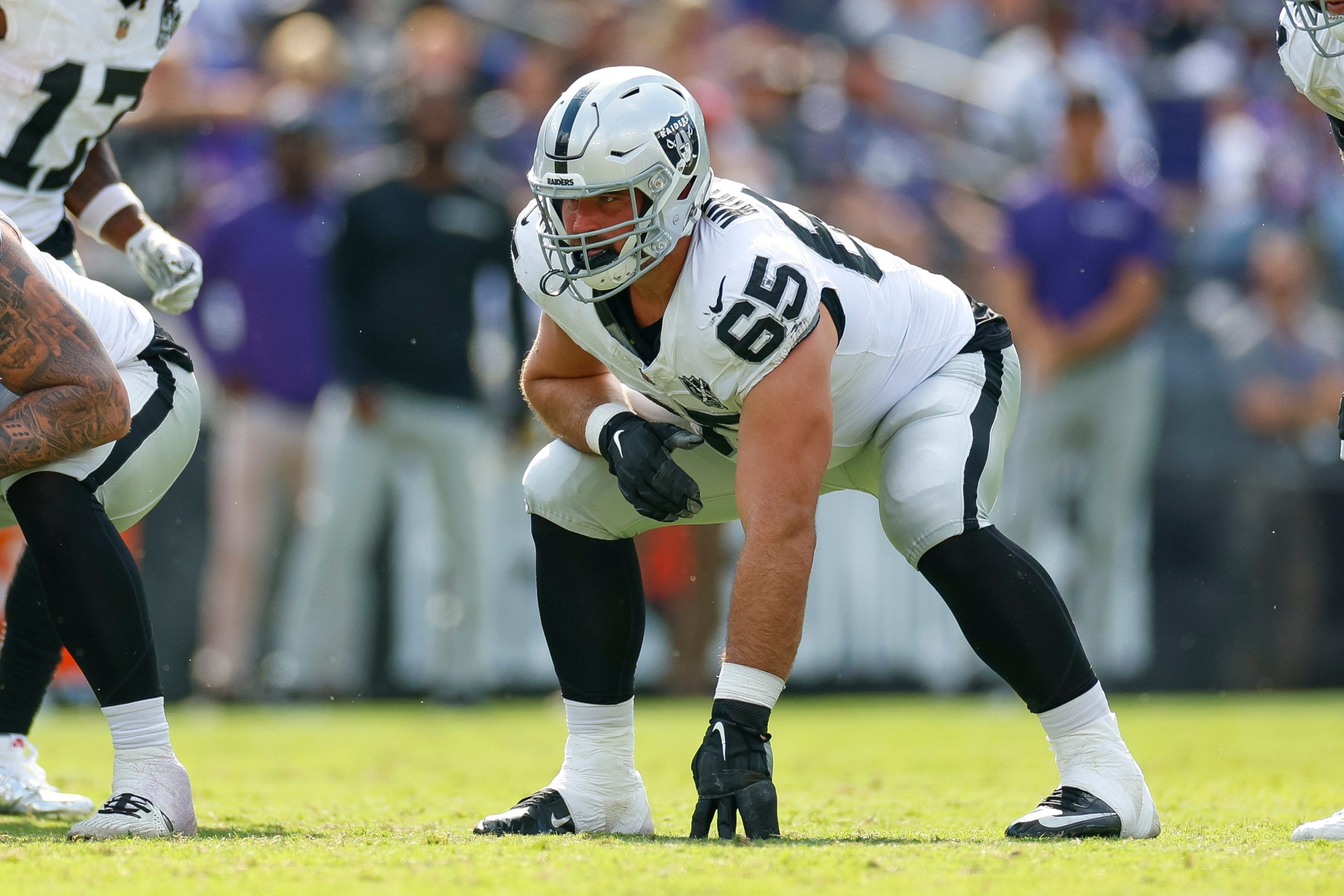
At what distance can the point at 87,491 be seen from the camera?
153 inches

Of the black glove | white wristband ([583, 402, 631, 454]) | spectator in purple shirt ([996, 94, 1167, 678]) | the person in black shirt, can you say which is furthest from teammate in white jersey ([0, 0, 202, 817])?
spectator in purple shirt ([996, 94, 1167, 678])

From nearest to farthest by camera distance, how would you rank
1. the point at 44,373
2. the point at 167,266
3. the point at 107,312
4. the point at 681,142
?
1. the point at 44,373
2. the point at 681,142
3. the point at 107,312
4. the point at 167,266

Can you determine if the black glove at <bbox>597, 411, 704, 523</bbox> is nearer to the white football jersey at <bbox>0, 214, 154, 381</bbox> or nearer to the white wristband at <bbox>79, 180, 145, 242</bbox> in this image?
the white football jersey at <bbox>0, 214, 154, 381</bbox>

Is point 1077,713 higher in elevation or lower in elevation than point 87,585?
lower

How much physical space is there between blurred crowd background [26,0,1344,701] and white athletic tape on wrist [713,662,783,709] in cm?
486

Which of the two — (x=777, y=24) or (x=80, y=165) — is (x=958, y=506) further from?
(x=777, y=24)

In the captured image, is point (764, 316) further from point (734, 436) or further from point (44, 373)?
point (44, 373)

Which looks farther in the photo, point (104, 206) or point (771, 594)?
point (104, 206)

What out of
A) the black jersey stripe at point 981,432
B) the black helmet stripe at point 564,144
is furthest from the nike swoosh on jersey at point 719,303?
the black jersey stripe at point 981,432

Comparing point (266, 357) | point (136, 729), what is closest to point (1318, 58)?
point (136, 729)

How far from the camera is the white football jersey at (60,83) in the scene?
14.4ft

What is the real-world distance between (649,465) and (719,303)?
0.43 metres

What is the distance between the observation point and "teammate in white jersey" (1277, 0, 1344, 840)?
3744 mm

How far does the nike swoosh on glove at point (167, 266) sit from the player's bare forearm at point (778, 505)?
1911 millimetres
